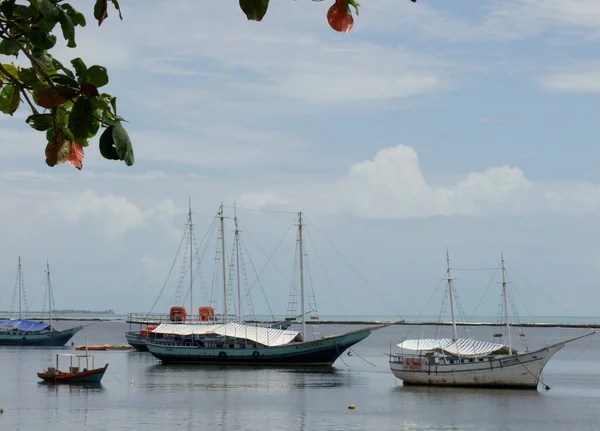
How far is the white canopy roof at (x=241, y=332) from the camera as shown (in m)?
75.4

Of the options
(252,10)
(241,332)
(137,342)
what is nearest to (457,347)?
(241,332)

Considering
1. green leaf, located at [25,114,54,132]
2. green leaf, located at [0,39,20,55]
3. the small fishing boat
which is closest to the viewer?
green leaf, located at [25,114,54,132]

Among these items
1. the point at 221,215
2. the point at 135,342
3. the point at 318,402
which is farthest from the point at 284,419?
the point at 135,342

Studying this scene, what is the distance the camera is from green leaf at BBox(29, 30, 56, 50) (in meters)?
3.90

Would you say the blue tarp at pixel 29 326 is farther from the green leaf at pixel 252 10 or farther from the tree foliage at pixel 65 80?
the green leaf at pixel 252 10

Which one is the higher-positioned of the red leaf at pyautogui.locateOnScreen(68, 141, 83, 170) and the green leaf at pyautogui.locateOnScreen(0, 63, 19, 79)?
the green leaf at pyautogui.locateOnScreen(0, 63, 19, 79)

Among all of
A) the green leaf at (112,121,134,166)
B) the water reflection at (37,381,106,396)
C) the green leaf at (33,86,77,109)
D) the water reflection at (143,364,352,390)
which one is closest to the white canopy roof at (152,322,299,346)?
the water reflection at (143,364,352,390)

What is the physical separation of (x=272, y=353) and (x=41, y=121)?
2812 inches

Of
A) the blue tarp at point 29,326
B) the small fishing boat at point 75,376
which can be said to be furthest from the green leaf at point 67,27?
the blue tarp at point 29,326

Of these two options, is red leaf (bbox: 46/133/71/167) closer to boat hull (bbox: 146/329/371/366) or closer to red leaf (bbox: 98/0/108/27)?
red leaf (bbox: 98/0/108/27)

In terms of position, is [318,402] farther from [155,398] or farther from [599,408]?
[599,408]

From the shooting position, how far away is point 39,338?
108 meters

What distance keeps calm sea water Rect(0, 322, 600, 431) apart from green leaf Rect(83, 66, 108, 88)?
128ft

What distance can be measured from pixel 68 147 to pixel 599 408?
51.1 metres
